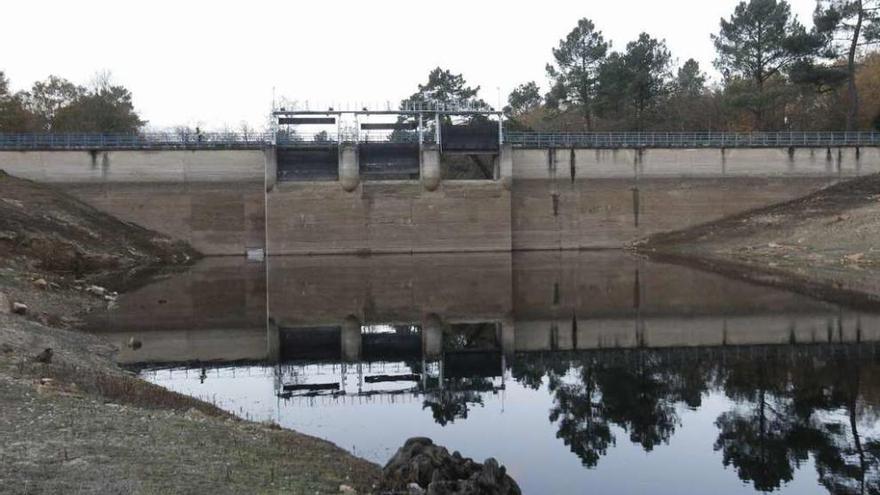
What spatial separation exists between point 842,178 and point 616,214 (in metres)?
17.4

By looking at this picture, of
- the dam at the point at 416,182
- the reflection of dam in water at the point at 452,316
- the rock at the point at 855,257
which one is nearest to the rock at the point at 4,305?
the reflection of dam in water at the point at 452,316

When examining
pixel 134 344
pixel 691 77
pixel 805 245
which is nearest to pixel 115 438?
pixel 134 344

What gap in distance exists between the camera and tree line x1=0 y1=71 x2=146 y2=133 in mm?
66875

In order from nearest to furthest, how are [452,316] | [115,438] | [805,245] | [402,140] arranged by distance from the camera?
[115,438]
[452,316]
[805,245]
[402,140]

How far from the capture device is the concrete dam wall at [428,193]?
172 ft

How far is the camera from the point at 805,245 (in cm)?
4559

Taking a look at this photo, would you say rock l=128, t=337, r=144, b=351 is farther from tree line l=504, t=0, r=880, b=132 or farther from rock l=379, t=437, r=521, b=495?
tree line l=504, t=0, r=880, b=132

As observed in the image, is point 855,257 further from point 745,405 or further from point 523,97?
point 523,97

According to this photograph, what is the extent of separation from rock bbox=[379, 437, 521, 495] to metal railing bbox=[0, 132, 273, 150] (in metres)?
46.3

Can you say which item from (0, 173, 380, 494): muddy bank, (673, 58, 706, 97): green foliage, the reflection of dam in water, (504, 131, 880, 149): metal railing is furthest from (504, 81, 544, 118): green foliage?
(0, 173, 380, 494): muddy bank

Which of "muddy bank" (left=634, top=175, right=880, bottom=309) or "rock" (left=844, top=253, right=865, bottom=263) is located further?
"rock" (left=844, top=253, right=865, bottom=263)

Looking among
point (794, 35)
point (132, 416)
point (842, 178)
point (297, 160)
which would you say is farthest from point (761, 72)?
point (132, 416)

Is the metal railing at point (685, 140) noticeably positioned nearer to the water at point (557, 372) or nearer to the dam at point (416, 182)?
the dam at point (416, 182)

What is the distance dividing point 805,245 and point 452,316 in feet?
93.9
